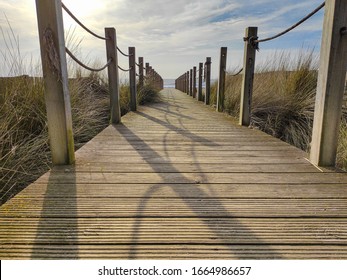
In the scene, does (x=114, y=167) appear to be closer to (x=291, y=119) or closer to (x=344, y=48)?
(x=344, y=48)

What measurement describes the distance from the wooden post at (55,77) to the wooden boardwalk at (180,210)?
17 cm

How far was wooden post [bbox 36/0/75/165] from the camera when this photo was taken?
1.61m

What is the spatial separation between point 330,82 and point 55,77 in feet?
5.84

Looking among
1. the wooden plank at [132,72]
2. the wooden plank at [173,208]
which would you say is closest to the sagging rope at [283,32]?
the wooden plank at [173,208]

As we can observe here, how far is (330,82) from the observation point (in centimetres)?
163

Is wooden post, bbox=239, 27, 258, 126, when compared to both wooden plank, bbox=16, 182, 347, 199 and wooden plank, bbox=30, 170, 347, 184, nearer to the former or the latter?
wooden plank, bbox=30, 170, 347, 184

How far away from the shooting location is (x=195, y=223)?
107 cm

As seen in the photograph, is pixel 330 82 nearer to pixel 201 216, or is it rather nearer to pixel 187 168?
pixel 187 168

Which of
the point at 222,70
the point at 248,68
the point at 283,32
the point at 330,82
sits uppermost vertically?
the point at 283,32

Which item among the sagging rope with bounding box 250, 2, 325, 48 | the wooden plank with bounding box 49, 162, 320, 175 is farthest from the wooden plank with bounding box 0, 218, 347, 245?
the sagging rope with bounding box 250, 2, 325, 48

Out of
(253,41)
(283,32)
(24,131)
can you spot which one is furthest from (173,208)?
(253,41)

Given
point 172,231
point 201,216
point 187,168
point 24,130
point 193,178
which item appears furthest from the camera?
point 24,130

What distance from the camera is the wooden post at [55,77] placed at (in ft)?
5.28

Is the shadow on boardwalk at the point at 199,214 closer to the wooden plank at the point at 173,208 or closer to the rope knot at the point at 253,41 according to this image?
the wooden plank at the point at 173,208
